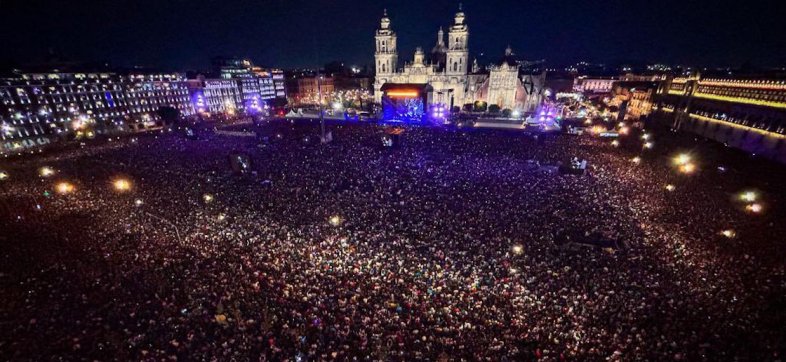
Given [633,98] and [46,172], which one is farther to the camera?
[633,98]

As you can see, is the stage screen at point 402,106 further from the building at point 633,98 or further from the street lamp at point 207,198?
the street lamp at point 207,198

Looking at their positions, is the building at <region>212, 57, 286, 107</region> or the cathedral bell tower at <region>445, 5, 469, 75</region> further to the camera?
the building at <region>212, 57, 286, 107</region>

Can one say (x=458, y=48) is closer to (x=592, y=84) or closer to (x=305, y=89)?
(x=305, y=89)

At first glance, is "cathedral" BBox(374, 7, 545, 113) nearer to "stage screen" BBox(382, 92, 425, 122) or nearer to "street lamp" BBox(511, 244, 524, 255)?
"stage screen" BBox(382, 92, 425, 122)

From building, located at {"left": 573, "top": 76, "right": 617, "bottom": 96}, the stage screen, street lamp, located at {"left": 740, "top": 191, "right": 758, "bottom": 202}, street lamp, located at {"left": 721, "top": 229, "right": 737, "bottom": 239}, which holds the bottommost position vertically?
street lamp, located at {"left": 721, "top": 229, "right": 737, "bottom": 239}

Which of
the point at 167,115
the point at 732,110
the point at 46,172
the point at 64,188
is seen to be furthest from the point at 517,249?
the point at 167,115

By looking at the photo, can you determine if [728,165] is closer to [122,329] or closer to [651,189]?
[651,189]

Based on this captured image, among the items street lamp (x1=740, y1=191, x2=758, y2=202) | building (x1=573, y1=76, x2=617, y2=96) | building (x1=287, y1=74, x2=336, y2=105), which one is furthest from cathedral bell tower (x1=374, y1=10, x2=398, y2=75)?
street lamp (x1=740, y1=191, x2=758, y2=202)
